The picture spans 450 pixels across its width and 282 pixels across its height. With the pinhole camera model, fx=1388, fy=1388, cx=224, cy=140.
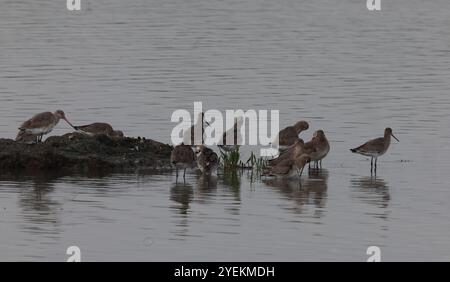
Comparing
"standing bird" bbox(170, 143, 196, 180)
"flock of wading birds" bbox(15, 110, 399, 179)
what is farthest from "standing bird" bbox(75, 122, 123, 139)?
"standing bird" bbox(170, 143, 196, 180)

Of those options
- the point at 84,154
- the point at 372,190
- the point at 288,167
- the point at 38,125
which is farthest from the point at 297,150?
the point at 38,125

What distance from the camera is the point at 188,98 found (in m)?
28.7

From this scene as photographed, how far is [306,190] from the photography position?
2083 centimetres

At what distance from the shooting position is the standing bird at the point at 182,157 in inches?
842

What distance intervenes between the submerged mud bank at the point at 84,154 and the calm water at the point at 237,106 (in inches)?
21.9

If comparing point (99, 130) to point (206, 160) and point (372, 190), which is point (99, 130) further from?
point (372, 190)

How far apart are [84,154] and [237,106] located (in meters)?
5.99

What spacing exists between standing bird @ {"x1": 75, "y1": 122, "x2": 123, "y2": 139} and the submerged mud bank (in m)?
0.49

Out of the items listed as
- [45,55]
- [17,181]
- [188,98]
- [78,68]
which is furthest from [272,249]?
[45,55]

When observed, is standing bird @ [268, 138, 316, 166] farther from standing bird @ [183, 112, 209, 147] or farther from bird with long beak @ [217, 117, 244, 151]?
standing bird @ [183, 112, 209, 147]

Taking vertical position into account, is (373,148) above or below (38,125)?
below

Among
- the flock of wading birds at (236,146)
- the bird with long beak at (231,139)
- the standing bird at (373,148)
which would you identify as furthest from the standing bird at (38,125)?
the standing bird at (373,148)

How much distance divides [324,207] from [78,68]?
1446cm

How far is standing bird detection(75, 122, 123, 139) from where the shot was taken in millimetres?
23484
